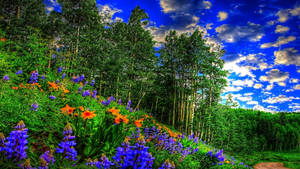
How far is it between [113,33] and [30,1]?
1151cm

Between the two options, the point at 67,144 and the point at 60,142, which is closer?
the point at 67,144

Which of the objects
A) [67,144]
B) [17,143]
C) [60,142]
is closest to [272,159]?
[60,142]

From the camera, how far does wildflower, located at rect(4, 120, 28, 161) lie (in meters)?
1.48

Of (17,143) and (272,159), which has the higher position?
(17,143)

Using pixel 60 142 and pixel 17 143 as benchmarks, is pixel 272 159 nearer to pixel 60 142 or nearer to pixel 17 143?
pixel 60 142

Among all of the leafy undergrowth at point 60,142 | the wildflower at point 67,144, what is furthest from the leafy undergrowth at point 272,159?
the wildflower at point 67,144

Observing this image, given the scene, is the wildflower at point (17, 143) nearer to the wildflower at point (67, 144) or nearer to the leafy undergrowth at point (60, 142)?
the leafy undergrowth at point (60, 142)

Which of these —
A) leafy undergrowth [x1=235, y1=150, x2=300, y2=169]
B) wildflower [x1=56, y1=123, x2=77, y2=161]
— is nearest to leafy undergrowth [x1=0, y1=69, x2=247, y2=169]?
wildflower [x1=56, y1=123, x2=77, y2=161]

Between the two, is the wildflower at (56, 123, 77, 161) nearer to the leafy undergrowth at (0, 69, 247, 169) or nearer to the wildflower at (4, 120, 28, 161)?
the leafy undergrowth at (0, 69, 247, 169)

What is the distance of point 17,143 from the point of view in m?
1.52

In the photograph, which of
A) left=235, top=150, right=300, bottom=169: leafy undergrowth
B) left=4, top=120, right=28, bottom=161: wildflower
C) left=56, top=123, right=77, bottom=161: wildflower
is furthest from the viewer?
left=235, top=150, right=300, bottom=169: leafy undergrowth

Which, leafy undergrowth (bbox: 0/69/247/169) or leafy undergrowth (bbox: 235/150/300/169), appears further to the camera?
leafy undergrowth (bbox: 235/150/300/169)

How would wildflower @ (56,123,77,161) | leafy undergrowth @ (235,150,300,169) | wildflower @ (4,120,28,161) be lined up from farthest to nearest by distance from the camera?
leafy undergrowth @ (235,150,300,169)
wildflower @ (56,123,77,161)
wildflower @ (4,120,28,161)

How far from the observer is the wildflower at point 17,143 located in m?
1.48
